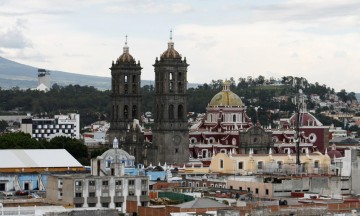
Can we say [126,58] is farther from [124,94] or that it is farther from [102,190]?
[102,190]

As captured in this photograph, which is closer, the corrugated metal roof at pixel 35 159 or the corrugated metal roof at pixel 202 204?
the corrugated metal roof at pixel 202 204

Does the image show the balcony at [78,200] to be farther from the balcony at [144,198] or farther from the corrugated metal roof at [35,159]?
the corrugated metal roof at [35,159]

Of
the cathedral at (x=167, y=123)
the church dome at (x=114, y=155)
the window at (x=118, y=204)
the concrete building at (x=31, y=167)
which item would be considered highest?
the cathedral at (x=167, y=123)

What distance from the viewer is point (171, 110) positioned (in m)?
121

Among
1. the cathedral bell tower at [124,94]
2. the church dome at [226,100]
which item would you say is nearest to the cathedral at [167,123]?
the cathedral bell tower at [124,94]

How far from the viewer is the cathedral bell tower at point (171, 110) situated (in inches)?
4729

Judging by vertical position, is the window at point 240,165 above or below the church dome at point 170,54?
below

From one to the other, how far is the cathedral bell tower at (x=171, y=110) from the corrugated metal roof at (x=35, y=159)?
1013 inches

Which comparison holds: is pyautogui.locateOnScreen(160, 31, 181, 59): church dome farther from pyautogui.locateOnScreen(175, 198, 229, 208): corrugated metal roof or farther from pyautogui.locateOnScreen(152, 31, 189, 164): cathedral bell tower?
pyautogui.locateOnScreen(175, 198, 229, 208): corrugated metal roof

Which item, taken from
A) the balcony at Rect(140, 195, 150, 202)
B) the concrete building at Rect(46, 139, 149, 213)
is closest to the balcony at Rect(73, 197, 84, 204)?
the concrete building at Rect(46, 139, 149, 213)

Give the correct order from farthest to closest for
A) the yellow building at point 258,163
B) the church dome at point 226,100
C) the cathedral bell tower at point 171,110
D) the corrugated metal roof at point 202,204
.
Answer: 1. the church dome at point 226,100
2. the cathedral bell tower at point 171,110
3. the yellow building at point 258,163
4. the corrugated metal roof at point 202,204

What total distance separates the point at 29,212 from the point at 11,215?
1.03m

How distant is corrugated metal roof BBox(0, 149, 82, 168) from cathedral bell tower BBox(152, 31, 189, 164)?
25720 mm

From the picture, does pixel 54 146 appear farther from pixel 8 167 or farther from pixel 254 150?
pixel 8 167
